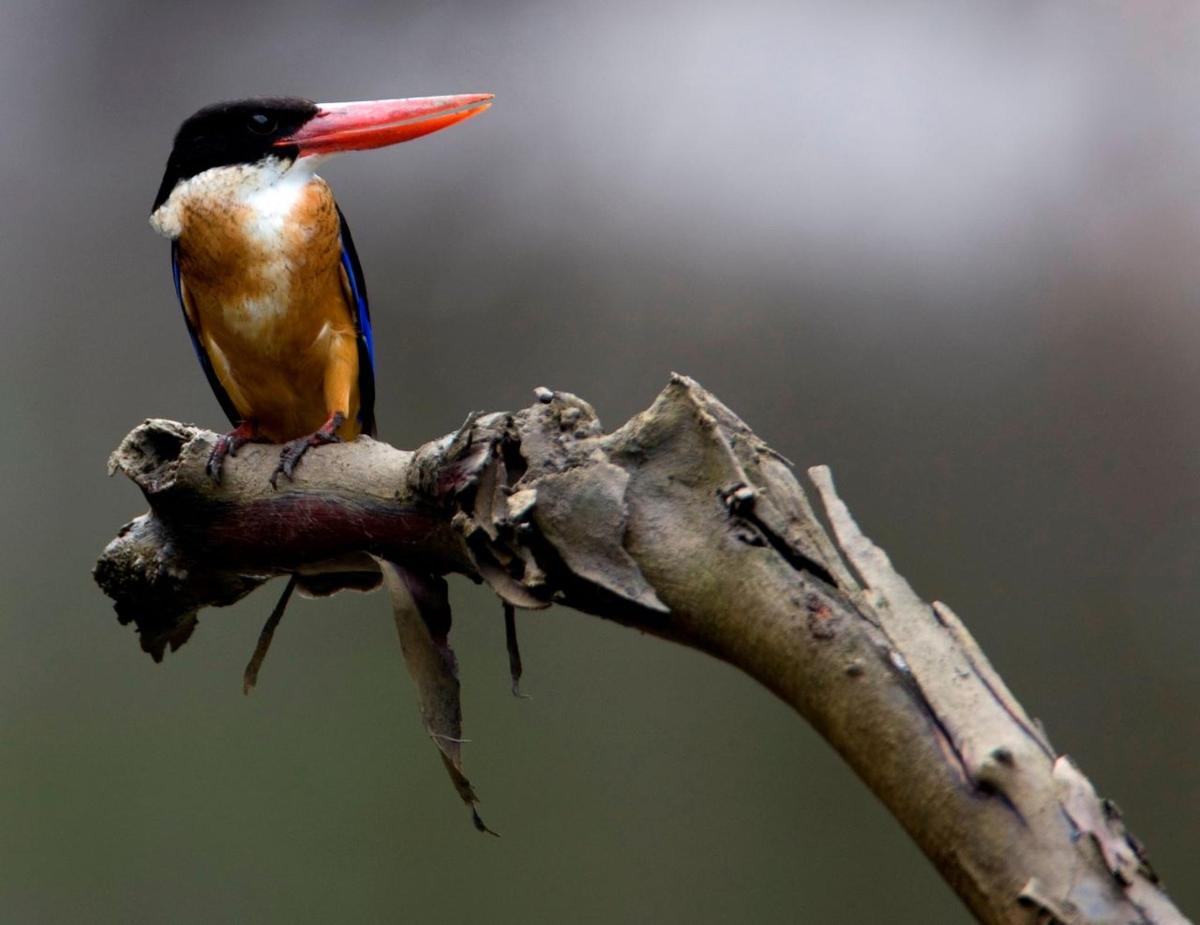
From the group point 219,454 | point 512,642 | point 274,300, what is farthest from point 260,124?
point 512,642

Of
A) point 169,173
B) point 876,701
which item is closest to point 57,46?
point 169,173

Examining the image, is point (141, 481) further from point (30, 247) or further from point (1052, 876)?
point (30, 247)

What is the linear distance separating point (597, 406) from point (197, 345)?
2.79ft

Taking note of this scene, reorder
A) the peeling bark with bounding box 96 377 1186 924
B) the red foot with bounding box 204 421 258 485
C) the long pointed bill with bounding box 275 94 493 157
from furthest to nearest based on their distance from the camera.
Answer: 1. the long pointed bill with bounding box 275 94 493 157
2. the red foot with bounding box 204 421 258 485
3. the peeling bark with bounding box 96 377 1186 924

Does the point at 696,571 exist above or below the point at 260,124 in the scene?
below

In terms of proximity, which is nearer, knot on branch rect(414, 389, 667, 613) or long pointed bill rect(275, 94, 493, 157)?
knot on branch rect(414, 389, 667, 613)

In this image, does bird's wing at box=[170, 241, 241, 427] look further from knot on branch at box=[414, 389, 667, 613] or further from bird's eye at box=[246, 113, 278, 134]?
knot on branch at box=[414, 389, 667, 613]

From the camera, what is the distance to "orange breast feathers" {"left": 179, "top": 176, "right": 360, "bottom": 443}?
1.26m

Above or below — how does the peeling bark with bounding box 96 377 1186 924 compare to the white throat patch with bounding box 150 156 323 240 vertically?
below

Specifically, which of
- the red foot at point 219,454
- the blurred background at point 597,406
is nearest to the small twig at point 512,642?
the red foot at point 219,454

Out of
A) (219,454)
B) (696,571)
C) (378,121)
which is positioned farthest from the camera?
(378,121)

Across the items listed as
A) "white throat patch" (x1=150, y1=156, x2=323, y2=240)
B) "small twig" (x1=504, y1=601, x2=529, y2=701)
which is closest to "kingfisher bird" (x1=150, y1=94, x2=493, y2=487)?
"white throat patch" (x1=150, y1=156, x2=323, y2=240)

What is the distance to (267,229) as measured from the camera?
1264 mm

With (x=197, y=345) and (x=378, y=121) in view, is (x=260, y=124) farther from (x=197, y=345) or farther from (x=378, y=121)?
(x=197, y=345)
